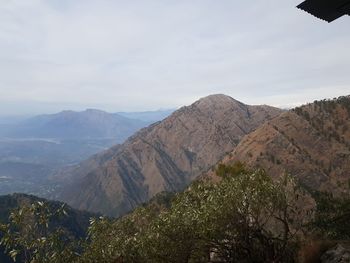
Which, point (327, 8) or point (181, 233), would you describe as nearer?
point (327, 8)

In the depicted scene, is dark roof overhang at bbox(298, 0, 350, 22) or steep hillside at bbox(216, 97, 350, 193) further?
steep hillside at bbox(216, 97, 350, 193)

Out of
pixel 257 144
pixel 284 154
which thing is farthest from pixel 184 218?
pixel 257 144

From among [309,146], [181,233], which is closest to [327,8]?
[181,233]

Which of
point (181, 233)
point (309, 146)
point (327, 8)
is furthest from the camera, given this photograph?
point (309, 146)

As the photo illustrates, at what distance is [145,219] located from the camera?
27.1 m

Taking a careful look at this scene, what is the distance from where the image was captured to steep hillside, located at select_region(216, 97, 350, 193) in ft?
381

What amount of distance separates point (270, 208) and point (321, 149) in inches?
4520

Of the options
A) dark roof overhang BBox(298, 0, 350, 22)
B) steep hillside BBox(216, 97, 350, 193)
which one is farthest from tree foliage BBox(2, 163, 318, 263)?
steep hillside BBox(216, 97, 350, 193)

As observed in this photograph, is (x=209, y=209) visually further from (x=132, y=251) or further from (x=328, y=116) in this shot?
(x=328, y=116)

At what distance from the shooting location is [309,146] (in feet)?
445

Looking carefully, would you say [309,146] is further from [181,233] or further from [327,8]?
[327,8]

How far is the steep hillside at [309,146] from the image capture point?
381 feet

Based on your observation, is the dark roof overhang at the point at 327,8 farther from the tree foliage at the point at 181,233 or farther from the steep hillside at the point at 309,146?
the steep hillside at the point at 309,146

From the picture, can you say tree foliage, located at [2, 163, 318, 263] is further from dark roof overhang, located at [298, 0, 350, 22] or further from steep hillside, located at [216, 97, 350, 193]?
steep hillside, located at [216, 97, 350, 193]
